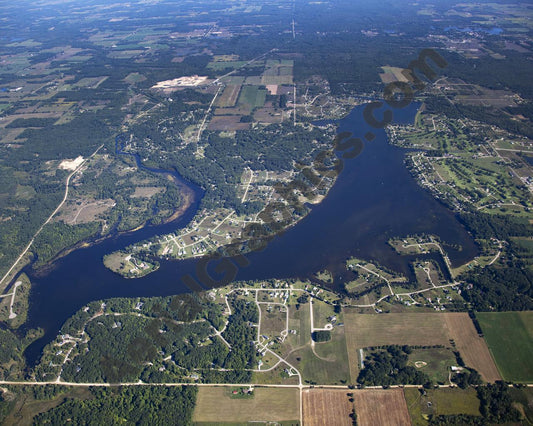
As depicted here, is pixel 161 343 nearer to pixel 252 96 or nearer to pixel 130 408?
pixel 130 408

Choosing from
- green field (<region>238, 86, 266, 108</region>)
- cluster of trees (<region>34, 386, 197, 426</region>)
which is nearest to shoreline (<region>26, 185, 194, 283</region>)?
cluster of trees (<region>34, 386, 197, 426</region>)

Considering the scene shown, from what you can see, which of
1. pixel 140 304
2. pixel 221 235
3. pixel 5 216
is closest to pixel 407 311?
pixel 221 235

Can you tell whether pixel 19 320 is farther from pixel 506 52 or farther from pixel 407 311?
pixel 506 52

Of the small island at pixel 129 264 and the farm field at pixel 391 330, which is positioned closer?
the farm field at pixel 391 330

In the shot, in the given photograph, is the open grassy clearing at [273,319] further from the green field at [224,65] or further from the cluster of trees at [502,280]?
the green field at [224,65]

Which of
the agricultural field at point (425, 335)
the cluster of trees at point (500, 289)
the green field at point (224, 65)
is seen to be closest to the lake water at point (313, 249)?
the cluster of trees at point (500, 289)

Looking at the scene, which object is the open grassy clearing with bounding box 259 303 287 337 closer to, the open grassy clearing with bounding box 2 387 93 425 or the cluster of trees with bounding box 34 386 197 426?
the cluster of trees with bounding box 34 386 197 426
